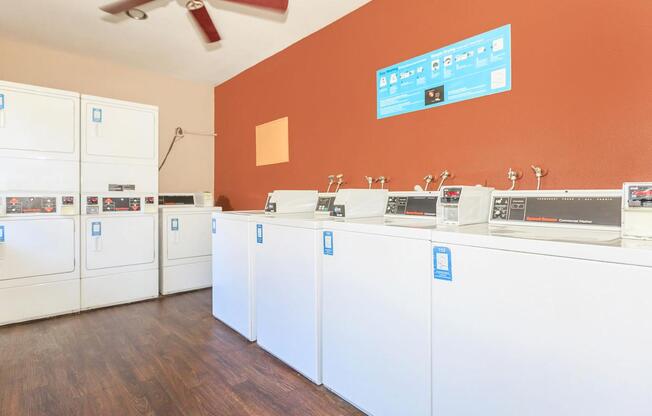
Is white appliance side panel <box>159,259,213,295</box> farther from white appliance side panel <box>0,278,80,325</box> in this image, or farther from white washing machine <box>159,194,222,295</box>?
white appliance side panel <box>0,278,80,325</box>

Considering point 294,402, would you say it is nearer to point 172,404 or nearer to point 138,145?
point 172,404

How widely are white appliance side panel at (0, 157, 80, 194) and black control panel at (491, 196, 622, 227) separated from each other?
3.44 metres

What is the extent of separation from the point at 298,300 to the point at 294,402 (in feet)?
1.72

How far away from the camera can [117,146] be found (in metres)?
3.34

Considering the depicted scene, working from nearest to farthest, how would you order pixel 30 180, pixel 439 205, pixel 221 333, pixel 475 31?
pixel 439 205, pixel 475 31, pixel 221 333, pixel 30 180

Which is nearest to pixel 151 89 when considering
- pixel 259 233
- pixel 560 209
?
pixel 259 233

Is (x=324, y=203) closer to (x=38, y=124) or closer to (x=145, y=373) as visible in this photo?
(x=145, y=373)

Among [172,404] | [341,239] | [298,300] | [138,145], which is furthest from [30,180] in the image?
[341,239]

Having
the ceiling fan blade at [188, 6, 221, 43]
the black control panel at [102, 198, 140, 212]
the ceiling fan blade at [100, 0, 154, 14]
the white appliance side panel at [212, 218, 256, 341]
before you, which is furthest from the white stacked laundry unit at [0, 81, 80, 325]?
the ceiling fan blade at [188, 6, 221, 43]

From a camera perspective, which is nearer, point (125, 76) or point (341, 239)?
point (341, 239)

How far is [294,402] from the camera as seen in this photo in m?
1.77

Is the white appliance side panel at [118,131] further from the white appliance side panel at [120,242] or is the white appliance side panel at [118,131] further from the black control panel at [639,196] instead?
the black control panel at [639,196]

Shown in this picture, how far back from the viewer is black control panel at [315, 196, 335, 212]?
260 centimetres

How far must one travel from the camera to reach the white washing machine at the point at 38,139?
9.15ft
